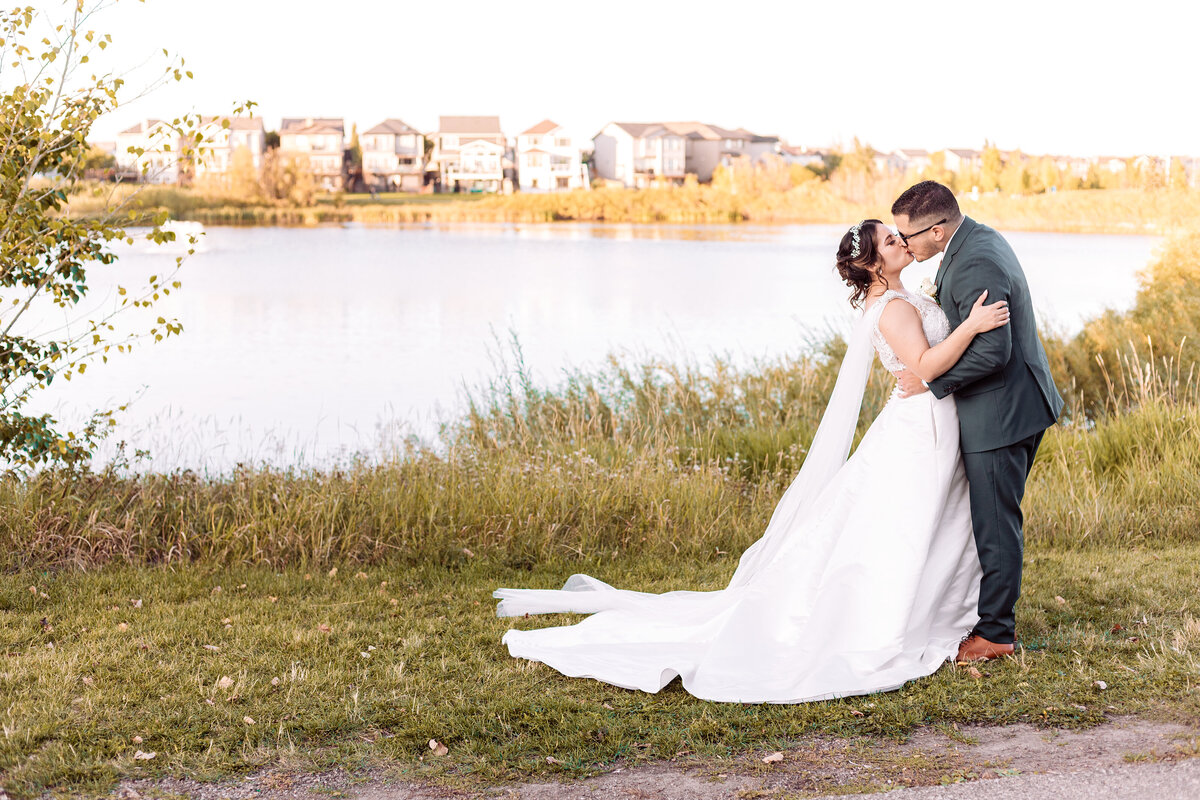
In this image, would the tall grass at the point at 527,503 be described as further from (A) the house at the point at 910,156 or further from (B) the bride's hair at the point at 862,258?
(A) the house at the point at 910,156

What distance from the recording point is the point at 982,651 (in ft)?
15.2

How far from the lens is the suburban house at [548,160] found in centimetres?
10469

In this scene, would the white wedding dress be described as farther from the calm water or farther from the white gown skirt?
the calm water

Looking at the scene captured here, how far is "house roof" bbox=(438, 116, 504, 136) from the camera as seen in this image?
10888 cm

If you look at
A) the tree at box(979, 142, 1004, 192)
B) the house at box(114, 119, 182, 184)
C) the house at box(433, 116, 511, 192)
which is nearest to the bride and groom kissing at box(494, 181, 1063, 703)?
the house at box(114, 119, 182, 184)

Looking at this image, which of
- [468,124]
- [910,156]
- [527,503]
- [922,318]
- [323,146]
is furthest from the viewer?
[910,156]

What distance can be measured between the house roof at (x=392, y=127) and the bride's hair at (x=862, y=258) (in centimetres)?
10801

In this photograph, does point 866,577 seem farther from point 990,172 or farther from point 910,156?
point 910,156

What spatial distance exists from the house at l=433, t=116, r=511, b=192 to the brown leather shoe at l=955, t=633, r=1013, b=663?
337 ft

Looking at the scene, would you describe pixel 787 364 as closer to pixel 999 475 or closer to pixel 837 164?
pixel 999 475

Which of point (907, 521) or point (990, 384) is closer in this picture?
point (990, 384)

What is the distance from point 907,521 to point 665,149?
345ft

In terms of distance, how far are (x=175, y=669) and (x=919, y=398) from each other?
12.2 ft

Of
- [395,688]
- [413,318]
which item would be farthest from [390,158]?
[395,688]
